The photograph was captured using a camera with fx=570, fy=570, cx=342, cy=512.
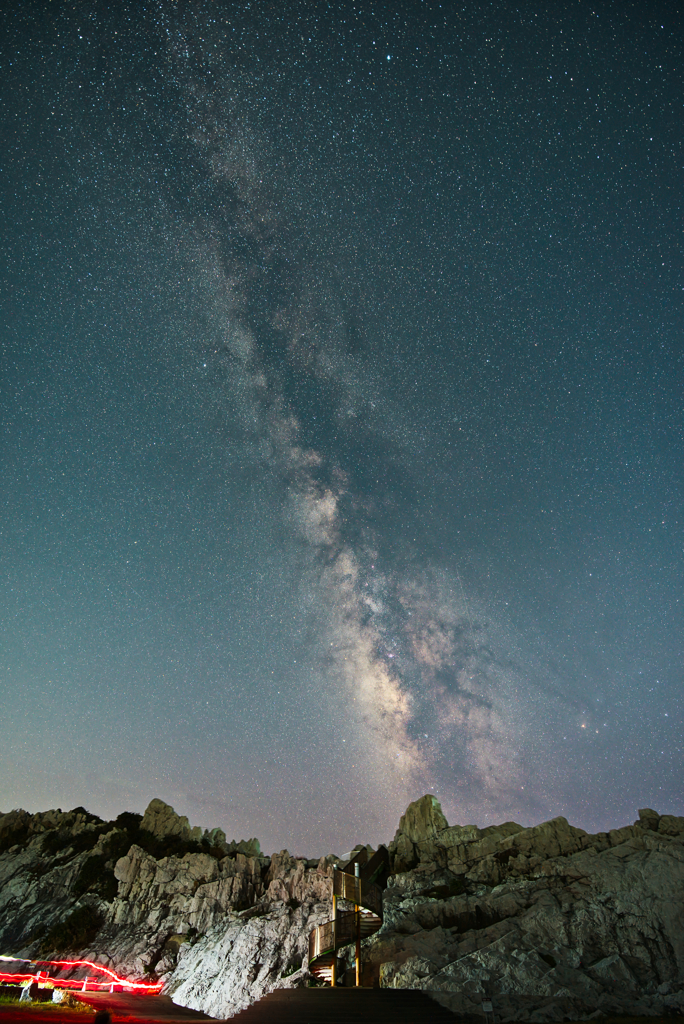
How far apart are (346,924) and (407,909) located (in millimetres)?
11877

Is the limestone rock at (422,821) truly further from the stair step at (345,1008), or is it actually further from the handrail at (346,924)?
the stair step at (345,1008)

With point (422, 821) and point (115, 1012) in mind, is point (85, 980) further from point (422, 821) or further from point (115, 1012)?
point (422, 821)

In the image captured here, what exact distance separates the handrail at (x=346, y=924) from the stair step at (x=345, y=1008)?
461 centimetres

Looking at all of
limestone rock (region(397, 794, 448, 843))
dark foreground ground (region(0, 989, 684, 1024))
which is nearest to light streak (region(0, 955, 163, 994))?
dark foreground ground (region(0, 989, 684, 1024))

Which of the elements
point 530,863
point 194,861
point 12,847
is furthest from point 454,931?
point 12,847

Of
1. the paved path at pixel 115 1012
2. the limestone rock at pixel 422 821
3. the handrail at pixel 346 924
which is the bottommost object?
the paved path at pixel 115 1012

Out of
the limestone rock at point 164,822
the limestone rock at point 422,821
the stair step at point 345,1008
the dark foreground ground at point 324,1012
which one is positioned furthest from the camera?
the limestone rock at point 164,822

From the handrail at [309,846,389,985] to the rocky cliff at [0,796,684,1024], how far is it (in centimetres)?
252

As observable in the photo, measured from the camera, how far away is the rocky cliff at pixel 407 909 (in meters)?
25.7

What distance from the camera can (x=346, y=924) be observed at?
26.1m

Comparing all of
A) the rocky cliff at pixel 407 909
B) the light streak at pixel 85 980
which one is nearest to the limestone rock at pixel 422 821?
the rocky cliff at pixel 407 909

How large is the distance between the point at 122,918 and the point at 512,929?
30.3 m

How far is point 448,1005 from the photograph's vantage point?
65.7 feet

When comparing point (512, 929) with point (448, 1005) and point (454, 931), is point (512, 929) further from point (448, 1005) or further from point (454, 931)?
point (448, 1005)
